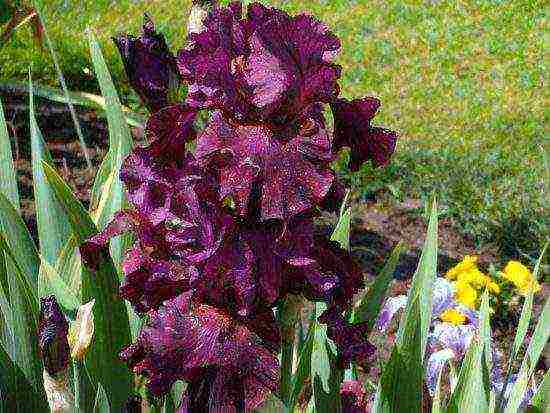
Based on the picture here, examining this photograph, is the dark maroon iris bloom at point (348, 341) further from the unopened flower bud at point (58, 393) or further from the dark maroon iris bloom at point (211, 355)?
the unopened flower bud at point (58, 393)

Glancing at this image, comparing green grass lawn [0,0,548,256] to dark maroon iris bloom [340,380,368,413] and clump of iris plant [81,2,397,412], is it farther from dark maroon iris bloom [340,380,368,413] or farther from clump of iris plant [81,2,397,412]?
clump of iris plant [81,2,397,412]

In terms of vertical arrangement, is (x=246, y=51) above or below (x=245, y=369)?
above

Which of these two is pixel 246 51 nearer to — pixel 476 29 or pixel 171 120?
pixel 171 120

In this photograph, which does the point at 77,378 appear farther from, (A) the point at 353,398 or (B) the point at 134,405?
(A) the point at 353,398

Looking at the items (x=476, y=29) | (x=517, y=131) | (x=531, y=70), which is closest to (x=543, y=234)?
(x=517, y=131)

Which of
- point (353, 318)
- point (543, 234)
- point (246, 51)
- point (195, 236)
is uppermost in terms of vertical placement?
point (246, 51)

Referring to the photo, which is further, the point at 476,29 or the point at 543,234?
the point at 476,29

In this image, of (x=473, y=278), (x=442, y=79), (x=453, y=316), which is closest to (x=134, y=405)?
(x=453, y=316)
